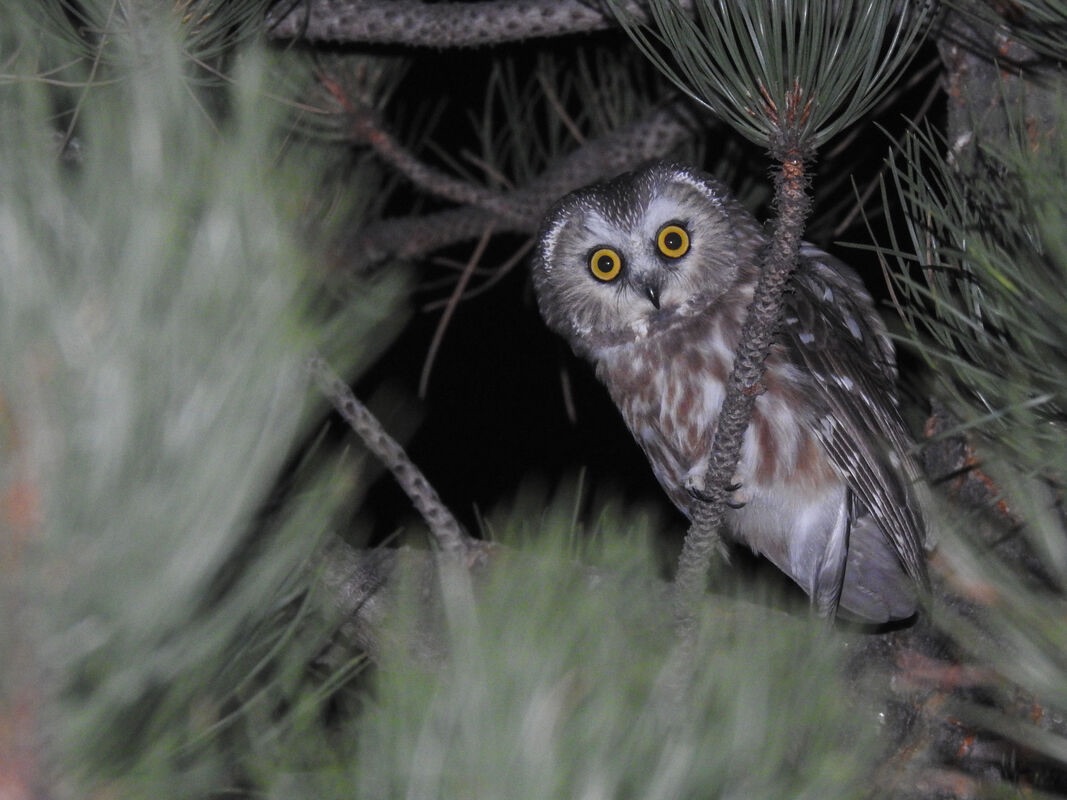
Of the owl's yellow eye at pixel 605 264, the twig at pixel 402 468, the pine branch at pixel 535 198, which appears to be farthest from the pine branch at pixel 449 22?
the twig at pixel 402 468

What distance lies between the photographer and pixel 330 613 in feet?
3.03

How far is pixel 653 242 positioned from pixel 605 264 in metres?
0.12

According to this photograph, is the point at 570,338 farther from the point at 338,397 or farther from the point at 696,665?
the point at 696,665

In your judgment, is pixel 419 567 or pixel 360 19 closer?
pixel 419 567

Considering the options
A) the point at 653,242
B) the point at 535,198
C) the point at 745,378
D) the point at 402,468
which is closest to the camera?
the point at 745,378

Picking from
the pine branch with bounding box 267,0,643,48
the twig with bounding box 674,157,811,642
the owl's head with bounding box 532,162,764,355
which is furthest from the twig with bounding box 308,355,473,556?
the owl's head with bounding box 532,162,764,355

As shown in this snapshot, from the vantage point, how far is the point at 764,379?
2.12m

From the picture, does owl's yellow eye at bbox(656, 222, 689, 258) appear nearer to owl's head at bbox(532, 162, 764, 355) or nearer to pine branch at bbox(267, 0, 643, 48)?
owl's head at bbox(532, 162, 764, 355)

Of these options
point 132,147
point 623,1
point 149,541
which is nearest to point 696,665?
point 149,541

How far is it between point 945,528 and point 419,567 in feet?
3.19

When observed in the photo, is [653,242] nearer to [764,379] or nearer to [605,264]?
[605,264]

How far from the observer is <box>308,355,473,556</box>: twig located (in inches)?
55.7

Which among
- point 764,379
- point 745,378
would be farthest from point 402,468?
point 764,379

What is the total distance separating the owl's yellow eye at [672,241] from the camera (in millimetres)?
2215
